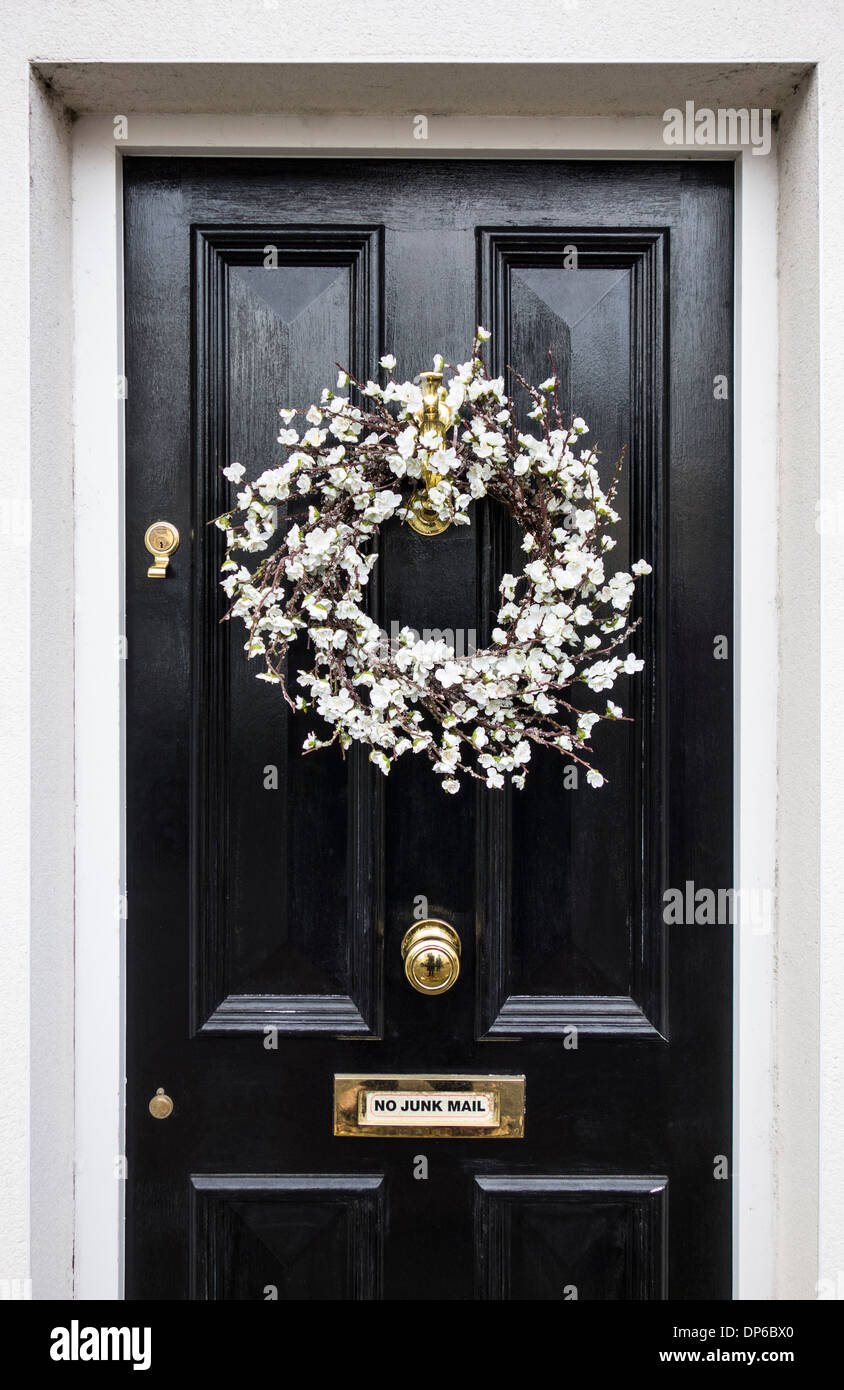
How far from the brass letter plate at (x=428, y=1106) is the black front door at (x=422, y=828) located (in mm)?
21

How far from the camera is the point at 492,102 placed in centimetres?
144

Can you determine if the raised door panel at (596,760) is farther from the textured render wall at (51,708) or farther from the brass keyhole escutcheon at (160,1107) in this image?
the textured render wall at (51,708)

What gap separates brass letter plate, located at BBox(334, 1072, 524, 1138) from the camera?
1.53 m

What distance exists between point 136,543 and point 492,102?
99 cm

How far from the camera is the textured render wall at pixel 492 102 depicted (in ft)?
4.41

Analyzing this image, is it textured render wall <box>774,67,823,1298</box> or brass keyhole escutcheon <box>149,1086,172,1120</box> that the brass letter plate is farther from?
textured render wall <box>774,67,823,1298</box>

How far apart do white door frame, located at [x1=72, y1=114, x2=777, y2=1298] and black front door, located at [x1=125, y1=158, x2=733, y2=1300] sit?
0.10 ft

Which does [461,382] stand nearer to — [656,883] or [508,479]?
[508,479]

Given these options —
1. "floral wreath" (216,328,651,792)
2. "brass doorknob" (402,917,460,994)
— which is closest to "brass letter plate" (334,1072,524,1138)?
"brass doorknob" (402,917,460,994)

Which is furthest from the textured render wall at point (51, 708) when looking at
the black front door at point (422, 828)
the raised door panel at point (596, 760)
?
the raised door panel at point (596, 760)

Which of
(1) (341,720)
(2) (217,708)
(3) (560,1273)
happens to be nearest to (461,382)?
(1) (341,720)

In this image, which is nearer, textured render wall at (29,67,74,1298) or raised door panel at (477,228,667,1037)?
textured render wall at (29,67,74,1298)

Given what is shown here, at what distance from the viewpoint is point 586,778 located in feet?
5.06

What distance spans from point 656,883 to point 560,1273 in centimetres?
73
